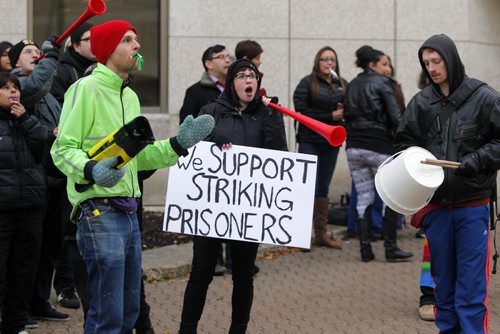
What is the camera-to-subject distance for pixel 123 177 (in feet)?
18.0

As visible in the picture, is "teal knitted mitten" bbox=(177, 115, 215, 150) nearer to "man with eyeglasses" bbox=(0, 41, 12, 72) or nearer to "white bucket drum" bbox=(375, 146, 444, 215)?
"white bucket drum" bbox=(375, 146, 444, 215)

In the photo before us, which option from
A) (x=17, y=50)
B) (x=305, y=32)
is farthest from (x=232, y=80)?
(x=305, y=32)

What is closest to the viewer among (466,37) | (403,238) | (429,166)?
(429,166)

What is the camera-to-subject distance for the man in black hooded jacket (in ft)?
20.6

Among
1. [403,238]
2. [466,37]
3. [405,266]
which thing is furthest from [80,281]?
[466,37]

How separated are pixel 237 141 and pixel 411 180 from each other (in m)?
1.45

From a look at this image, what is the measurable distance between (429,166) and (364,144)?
14.1 feet

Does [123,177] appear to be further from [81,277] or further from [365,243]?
[365,243]

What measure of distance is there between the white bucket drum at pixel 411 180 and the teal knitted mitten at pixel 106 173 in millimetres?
1812

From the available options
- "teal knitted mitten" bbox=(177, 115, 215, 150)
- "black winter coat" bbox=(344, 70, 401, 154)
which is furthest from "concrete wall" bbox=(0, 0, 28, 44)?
"teal knitted mitten" bbox=(177, 115, 215, 150)

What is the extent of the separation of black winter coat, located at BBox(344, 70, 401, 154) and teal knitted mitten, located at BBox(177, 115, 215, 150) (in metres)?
5.10

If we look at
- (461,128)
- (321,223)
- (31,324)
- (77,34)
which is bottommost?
(31,324)

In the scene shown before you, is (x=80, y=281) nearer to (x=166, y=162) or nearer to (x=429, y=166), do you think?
(x=166, y=162)

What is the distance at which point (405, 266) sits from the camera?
9992 mm
